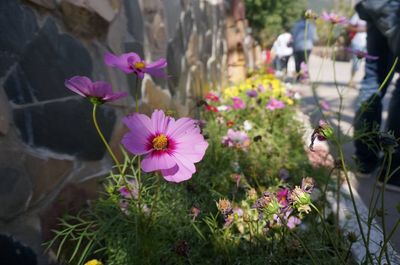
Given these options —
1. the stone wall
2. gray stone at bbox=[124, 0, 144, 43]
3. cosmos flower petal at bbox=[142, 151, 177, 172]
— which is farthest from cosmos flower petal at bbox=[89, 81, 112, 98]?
gray stone at bbox=[124, 0, 144, 43]

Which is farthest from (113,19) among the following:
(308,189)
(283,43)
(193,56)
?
(283,43)

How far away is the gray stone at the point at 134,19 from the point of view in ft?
6.58

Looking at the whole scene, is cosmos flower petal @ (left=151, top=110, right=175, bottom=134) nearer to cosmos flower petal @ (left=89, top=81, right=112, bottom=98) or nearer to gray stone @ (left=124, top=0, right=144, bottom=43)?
cosmos flower petal @ (left=89, top=81, right=112, bottom=98)

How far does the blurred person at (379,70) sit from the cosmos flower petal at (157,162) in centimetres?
166

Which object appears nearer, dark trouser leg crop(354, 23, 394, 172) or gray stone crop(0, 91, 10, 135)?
gray stone crop(0, 91, 10, 135)

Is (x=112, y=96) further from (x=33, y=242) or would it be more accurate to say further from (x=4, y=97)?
(x=33, y=242)

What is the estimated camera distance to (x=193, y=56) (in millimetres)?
3342

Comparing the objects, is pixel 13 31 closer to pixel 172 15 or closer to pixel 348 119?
pixel 172 15

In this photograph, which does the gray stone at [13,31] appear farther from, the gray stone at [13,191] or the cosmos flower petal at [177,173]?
the cosmos flower petal at [177,173]

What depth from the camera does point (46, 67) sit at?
1443 millimetres

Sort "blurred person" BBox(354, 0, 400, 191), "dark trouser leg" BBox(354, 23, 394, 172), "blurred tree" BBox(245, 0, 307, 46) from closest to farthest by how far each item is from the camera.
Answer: "blurred person" BBox(354, 0, 400, 191), "dark trouser leg" BBox(354, 23, 394, 172), "blurred tree" BBox(245, 0, 307, 46)

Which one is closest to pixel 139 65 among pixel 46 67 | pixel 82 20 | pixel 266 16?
pixel 46 67

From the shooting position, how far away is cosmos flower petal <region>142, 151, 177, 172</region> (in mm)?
890

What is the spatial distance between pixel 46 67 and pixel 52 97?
0.12 metres
